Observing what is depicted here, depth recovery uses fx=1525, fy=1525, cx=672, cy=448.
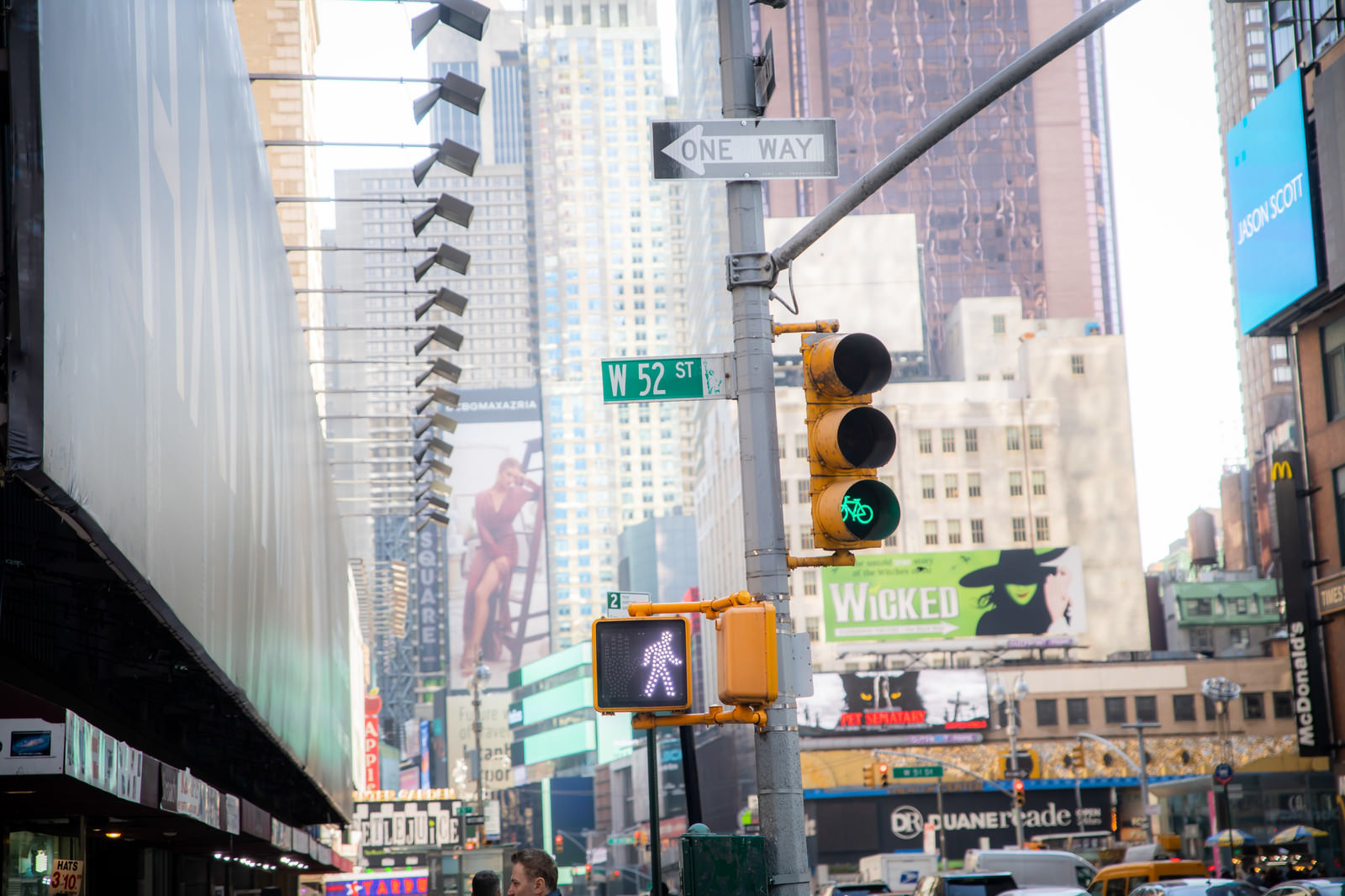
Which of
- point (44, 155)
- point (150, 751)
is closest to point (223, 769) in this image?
point (150, 751)

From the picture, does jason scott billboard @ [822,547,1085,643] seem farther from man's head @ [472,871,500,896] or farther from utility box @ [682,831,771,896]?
utility box @ [682,831,771,896]

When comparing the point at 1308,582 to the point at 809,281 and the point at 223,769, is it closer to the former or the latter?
the point at 223,769

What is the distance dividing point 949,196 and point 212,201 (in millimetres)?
178412

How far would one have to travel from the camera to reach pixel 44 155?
5.64m

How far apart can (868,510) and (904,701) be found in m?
99.4

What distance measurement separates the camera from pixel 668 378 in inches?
374

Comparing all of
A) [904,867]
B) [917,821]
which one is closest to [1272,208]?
[904,867]

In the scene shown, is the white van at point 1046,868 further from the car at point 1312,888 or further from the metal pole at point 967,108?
the metal pole at point 967,108

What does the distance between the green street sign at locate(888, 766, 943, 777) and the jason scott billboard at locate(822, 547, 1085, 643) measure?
2910cm

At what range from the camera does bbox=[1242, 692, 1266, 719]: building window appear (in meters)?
107

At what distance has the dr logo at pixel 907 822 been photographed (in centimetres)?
10212

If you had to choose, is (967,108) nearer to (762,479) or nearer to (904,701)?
(762,479)

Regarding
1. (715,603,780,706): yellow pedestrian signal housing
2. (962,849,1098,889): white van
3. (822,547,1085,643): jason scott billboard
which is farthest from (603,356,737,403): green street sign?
(822,547,1085,643): jason scott billboard

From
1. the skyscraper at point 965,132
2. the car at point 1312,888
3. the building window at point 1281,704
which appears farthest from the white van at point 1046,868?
the skyscraper at point 965,132
